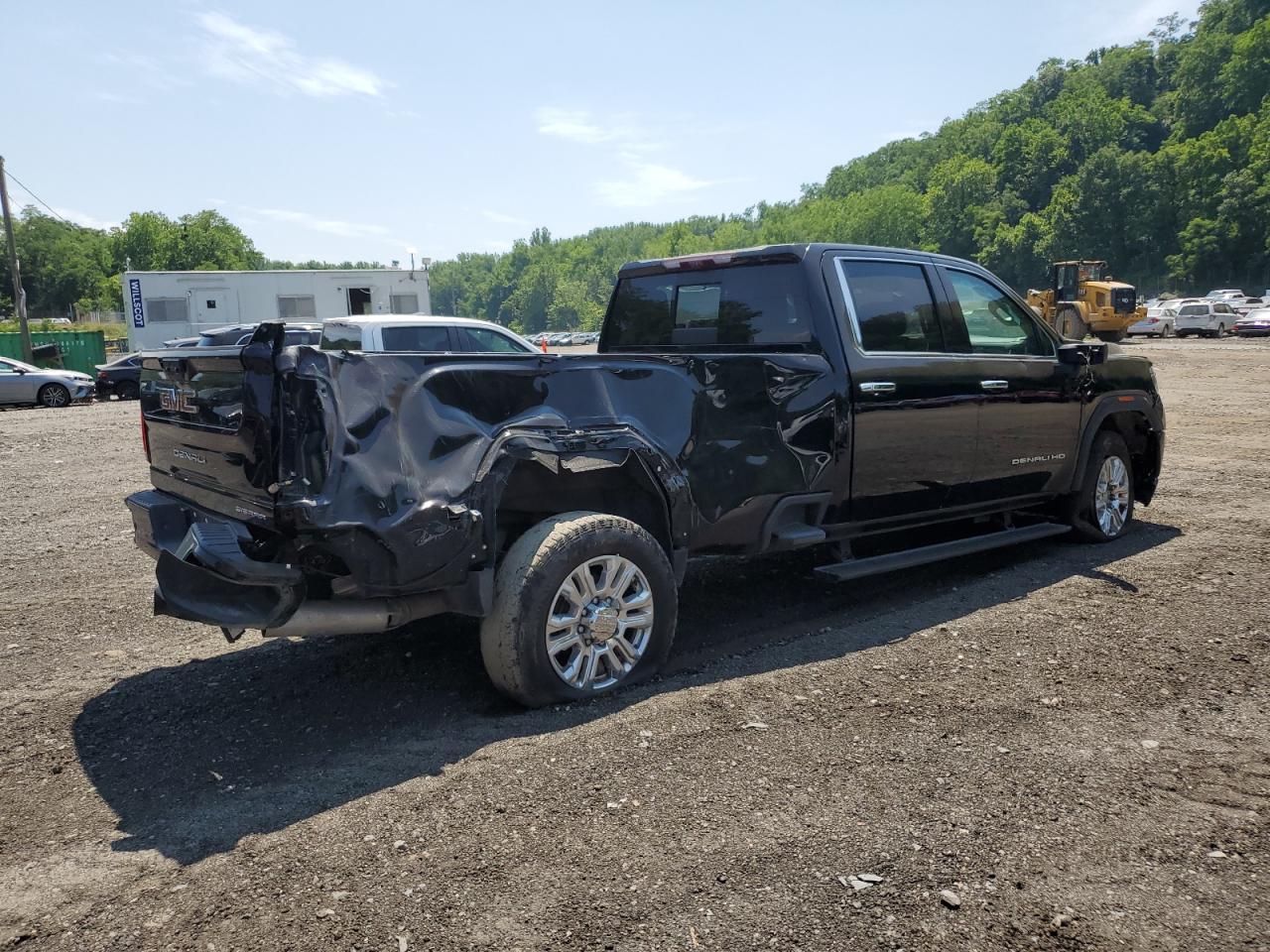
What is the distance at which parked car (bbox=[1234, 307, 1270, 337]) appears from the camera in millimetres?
37000

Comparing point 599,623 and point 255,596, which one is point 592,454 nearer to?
point 599,623

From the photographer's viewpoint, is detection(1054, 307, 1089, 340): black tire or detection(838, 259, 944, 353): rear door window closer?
detection(838, 259, 944, 353): rear door window

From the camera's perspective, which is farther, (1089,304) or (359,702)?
(1089,304)

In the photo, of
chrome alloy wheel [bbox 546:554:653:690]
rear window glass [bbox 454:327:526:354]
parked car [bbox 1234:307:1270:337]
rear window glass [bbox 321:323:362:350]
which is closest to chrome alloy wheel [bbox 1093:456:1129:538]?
chrome alloy wheel [bbox 546:554:653:690]

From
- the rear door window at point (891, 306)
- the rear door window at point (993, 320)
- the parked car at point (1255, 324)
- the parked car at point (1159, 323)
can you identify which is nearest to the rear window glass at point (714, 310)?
the rear door window at point (891, 306)

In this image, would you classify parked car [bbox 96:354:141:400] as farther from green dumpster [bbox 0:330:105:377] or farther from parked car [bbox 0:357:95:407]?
green dumpster [bbox 0:330:105:377]

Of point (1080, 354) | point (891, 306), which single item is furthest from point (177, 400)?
point (1080, 354)

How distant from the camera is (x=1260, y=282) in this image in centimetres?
7706

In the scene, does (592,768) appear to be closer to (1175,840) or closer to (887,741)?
(887,741)

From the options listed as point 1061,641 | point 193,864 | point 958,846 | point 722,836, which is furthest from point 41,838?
point 1061,641

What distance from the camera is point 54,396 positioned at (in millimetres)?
23109

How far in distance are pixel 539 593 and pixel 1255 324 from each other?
41822 millimetres

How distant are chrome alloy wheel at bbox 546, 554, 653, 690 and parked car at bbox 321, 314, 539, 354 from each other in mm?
8392

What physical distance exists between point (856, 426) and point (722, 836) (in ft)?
9.06
